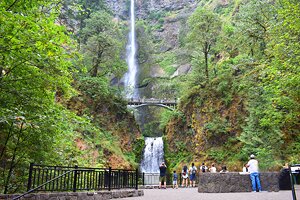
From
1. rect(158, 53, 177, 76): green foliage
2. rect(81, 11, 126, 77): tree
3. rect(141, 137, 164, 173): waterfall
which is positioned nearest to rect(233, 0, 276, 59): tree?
rect(81, 11, 126, 77): tree

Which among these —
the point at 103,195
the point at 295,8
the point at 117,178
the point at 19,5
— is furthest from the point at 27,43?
the point at 295,8

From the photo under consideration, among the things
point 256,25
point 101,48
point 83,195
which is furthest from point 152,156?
point 83,195

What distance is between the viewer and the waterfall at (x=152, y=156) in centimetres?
2961

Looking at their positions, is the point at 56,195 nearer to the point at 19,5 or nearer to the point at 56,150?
the point at 56,150

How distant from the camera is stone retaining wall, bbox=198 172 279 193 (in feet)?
41.7

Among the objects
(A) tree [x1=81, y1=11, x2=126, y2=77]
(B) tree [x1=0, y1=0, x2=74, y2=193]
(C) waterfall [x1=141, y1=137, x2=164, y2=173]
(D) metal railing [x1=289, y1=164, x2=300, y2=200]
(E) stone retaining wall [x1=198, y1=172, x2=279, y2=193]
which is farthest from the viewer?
(C) waterfall [x1=141, y1=137, x2=164, y2=173]

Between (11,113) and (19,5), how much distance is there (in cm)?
284

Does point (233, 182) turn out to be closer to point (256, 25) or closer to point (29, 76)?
point (29, 76)

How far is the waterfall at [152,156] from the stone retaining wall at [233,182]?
1700cm

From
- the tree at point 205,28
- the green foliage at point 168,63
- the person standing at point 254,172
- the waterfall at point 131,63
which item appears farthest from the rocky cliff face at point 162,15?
the person standing at point 254,172

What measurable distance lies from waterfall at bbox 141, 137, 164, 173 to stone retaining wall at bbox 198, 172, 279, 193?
17.0m

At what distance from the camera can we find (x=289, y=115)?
14406mm

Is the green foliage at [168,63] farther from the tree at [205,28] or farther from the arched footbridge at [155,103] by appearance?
the tree at [205,28]

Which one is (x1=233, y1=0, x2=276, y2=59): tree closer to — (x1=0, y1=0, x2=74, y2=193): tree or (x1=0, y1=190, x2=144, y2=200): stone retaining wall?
(x1=0, y1=190, x2=144, y2=200): stone retaining wall
